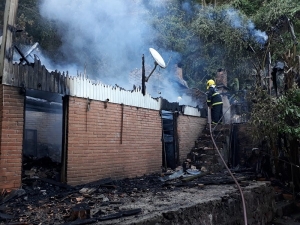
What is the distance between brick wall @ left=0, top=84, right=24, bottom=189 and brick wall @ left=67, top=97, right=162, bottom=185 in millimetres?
1287

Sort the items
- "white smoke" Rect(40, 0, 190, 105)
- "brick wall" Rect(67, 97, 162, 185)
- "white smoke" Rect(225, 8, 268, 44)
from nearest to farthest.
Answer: "brick wall" Rect(67, 97, 162, 185) → "white smoke" Rect(40, 0, 190, 105) → "white smoke" Rect(225, 8, 268, 44)

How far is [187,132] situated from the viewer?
11656 mm

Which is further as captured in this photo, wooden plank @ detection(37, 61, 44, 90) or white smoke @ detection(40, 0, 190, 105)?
white smoke @ detection(40, 0, 190, 105)

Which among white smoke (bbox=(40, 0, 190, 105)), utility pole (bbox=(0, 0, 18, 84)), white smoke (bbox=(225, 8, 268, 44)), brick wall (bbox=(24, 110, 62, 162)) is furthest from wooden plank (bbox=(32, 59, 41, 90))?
white smoke (bbox=(225, 8, 268, 44))

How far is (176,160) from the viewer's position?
11.0 metres

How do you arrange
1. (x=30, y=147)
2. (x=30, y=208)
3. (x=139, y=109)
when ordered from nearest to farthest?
(x=30, y=208), (x=139, y=109), (x=30, y=147)

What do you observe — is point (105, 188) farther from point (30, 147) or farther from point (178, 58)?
point (178, 58)

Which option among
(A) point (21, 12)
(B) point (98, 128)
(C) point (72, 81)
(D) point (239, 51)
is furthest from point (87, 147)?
(D) point (239, 51)

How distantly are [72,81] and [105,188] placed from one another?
291 centimetres

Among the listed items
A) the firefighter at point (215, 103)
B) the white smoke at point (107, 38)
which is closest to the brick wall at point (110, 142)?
the firefighter at point (215, 103)

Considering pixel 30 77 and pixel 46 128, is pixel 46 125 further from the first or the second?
pixel 30 77

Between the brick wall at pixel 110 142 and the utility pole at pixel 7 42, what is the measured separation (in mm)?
1736

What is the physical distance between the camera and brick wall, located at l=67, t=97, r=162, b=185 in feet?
23.3

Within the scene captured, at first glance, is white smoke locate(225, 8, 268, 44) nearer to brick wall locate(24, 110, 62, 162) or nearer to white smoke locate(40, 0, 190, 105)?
white smoke locate(40, 0, 190, 105)
